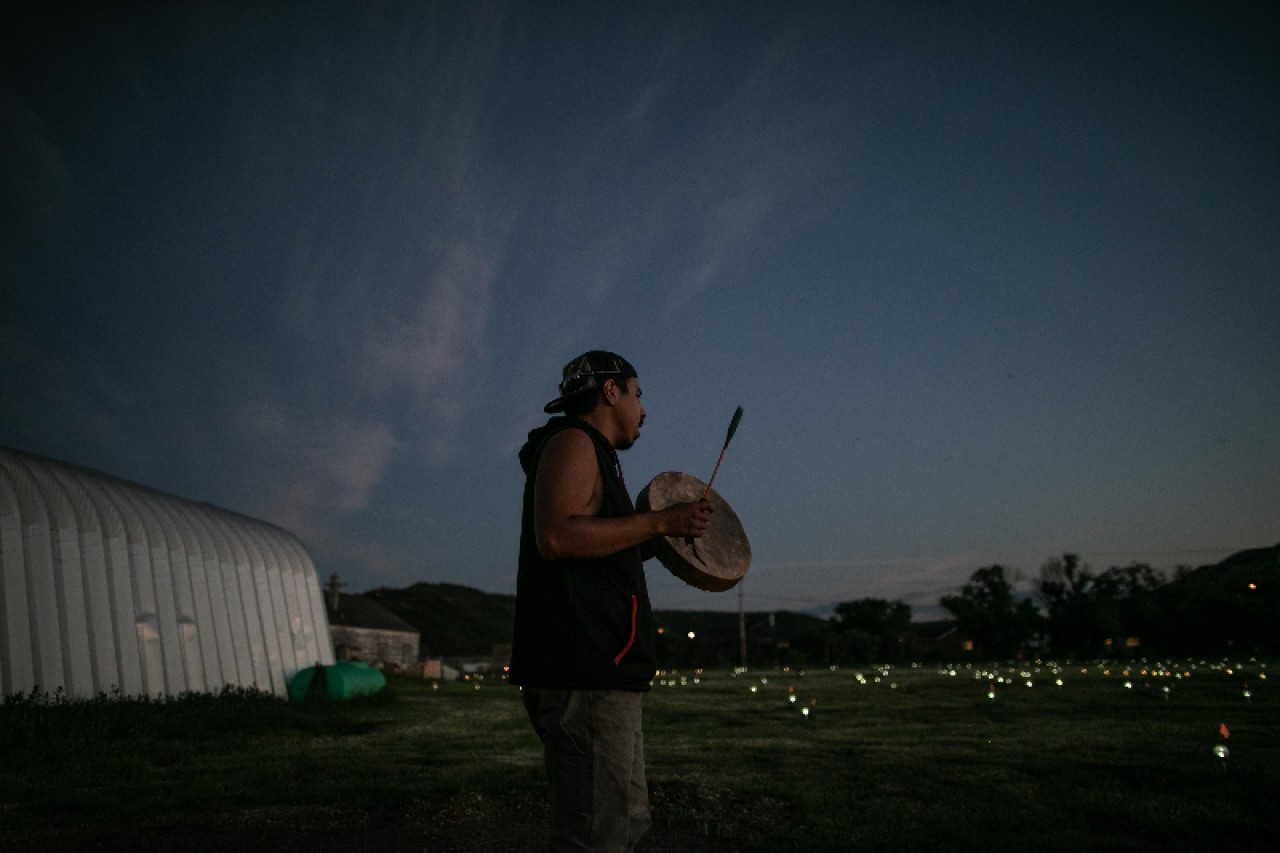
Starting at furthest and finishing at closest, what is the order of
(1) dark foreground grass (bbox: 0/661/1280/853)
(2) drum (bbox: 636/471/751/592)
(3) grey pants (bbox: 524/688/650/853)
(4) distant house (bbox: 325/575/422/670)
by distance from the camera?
(4) distant house (bbox: 325/575/422/670)
(1) dark foreground grass (bbox: 0/661/1280/853)
(2) drum (bbox: 636/471/751/592)
(3) grey pants (bbox: 524/688/650/853)

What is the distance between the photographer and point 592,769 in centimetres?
256

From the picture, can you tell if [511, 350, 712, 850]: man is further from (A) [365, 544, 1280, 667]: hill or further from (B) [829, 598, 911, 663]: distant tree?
(B) [829, 598, 911, 663]: distant tree

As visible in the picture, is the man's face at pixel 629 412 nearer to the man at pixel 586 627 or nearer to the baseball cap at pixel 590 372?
the baseball cap at pixel 590 372

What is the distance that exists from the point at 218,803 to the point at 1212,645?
6832 cm

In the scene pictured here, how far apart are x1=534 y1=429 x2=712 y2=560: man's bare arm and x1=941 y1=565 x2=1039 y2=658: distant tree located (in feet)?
274

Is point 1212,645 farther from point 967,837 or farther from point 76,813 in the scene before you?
point 76,813

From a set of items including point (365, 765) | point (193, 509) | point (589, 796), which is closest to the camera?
point (589, 796)

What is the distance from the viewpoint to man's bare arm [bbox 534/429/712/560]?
9.03 ft

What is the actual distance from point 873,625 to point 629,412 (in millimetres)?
93863

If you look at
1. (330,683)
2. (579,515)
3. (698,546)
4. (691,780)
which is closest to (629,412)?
(579,515)

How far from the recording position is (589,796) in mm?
2525

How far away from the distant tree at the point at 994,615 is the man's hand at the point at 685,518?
8337 cm

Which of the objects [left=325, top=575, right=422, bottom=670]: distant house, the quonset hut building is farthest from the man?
[left=325, top=575, right=422, bottom=670]: distant house

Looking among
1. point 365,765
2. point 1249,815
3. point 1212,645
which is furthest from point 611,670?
point 1212,645
